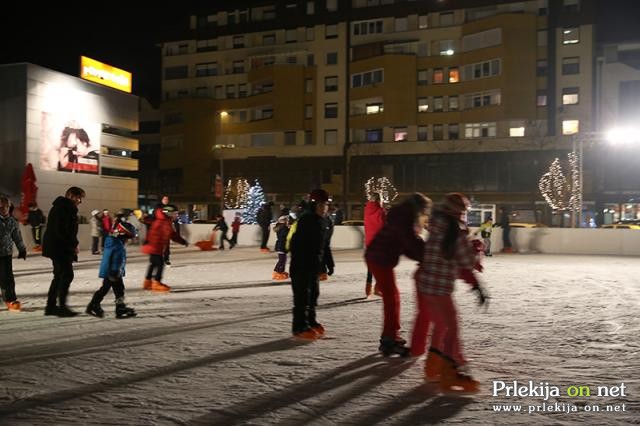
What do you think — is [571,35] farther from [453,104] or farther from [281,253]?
[281,253]

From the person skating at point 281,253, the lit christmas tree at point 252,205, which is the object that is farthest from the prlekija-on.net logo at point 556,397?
the lit christmas tree at point 252,205

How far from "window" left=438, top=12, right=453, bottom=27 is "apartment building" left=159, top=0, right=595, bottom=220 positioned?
0.27 feet

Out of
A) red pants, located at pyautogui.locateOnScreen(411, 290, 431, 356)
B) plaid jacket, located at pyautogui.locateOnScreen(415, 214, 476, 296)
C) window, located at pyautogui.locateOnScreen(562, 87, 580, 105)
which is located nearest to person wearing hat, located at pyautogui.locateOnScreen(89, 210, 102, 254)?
red pants, located at pyautogui.locateOnScreen(411, 290, 431, 356)

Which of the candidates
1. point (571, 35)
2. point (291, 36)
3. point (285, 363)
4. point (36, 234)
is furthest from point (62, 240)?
point (291, 36)

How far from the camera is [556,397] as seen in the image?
4328 mm

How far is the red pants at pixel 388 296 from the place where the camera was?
5562 millimetres

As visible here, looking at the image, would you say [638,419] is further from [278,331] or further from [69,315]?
[69,315]

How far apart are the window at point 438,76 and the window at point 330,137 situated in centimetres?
970

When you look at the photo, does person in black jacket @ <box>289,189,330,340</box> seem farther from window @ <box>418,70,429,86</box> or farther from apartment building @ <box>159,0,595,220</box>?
window @ <box>418,70,429,86</box>

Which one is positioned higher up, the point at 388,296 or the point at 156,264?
the point at 388,296

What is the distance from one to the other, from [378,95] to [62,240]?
4599 cm

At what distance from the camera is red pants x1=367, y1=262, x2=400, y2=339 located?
556 cm

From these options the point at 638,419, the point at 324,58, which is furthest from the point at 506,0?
the point at 638,419

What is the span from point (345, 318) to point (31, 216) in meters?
16.0
